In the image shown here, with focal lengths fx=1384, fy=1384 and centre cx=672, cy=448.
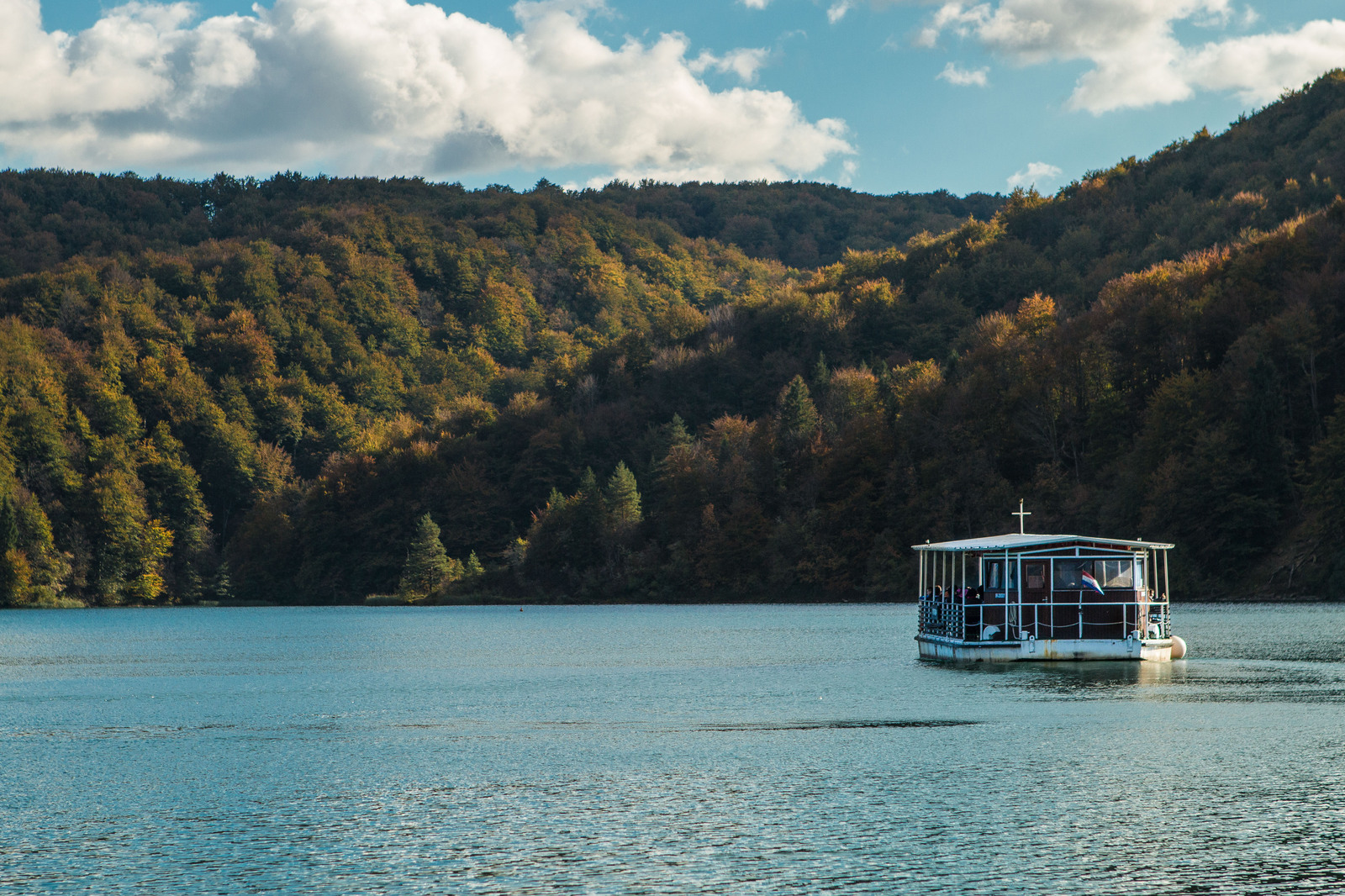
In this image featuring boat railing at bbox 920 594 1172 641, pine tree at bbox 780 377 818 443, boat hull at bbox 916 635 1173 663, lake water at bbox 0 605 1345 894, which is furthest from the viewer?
pine tree at bbox 780 377 818 443

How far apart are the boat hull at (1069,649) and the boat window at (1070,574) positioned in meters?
2.01

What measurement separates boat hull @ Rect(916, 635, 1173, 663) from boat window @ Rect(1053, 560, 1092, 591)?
2007mm

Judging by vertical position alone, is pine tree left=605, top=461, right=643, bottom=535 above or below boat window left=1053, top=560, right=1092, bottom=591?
above

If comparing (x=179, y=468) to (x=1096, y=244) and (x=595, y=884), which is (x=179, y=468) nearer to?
(x=1096, y=244)

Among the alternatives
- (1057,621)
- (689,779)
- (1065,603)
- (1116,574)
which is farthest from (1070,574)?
(689,779)

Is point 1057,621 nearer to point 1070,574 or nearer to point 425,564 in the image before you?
point 1070,574

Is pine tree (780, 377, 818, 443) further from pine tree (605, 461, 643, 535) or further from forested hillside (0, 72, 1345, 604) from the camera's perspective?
pine tree (605, 461, 643, 535)

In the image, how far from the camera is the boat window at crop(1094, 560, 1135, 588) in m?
51.4

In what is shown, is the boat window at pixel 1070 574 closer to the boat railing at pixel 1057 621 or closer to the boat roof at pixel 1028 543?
the boat railing at pixel 1057 621

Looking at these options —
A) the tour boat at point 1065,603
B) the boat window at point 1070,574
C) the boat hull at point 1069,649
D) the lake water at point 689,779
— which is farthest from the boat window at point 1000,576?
the lake water at point 689,779

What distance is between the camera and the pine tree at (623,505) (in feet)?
476

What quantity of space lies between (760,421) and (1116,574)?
3927 inches

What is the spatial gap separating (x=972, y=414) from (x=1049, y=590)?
74132mm

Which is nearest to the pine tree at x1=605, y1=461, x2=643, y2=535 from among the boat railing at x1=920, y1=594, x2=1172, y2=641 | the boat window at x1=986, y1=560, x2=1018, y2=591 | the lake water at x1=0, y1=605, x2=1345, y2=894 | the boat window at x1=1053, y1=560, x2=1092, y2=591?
the lake water at x1=0, y1=605, x2=1345, y2=894
